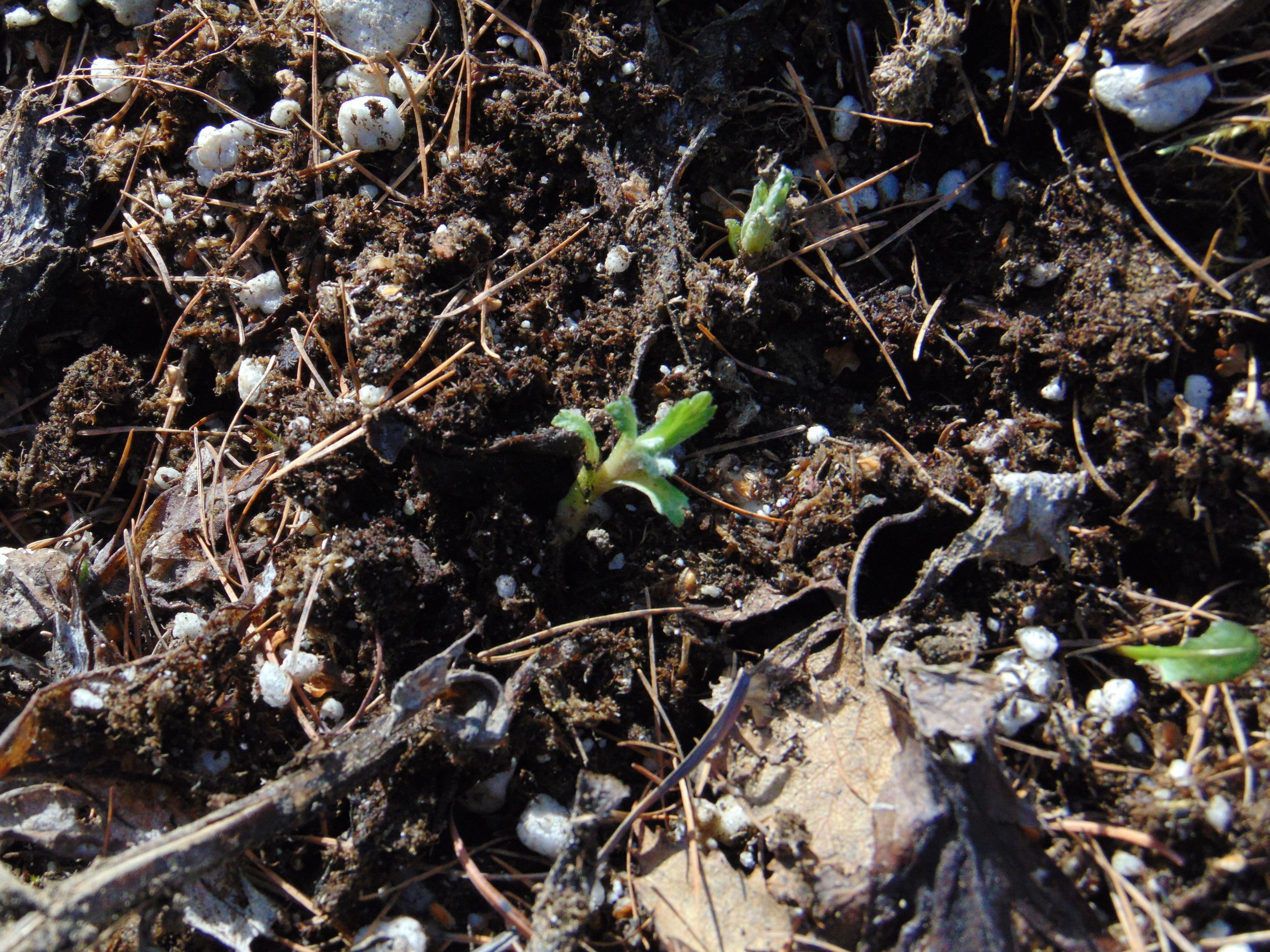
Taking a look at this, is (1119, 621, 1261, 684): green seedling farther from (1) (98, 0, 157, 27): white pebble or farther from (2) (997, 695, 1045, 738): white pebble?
(1) (98, 0, 157, 27): white pebble

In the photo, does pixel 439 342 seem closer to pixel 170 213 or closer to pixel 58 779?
pixel 170 213

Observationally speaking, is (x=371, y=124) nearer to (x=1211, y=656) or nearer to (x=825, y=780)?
(x=825, y=780)

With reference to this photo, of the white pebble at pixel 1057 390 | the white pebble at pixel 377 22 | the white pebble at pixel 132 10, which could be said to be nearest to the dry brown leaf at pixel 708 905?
the white pebble at pixel 1057 390

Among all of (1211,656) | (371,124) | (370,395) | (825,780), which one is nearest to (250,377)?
(370,395)

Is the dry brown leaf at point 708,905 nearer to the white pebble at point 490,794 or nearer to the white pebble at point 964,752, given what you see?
the white pebble at point 490,794

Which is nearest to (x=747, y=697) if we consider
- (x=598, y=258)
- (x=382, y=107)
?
(x=598, y=258)
